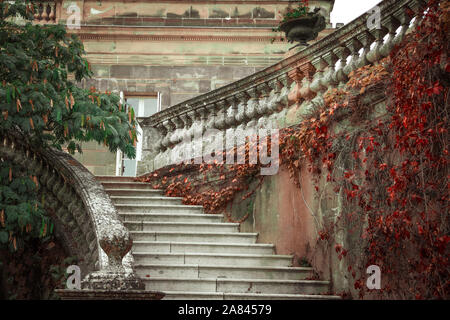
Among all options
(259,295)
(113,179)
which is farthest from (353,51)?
(113,179)

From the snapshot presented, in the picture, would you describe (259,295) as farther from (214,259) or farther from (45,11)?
(45,11)

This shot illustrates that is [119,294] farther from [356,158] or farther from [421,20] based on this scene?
[421,20]

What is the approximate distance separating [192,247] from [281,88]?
2.54 meters

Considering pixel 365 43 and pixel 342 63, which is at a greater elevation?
pixel 365 43

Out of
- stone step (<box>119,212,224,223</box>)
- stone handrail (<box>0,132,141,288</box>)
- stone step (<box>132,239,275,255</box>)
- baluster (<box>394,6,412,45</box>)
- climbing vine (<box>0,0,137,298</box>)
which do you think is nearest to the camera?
stone handrail (<box>0,132,141,288</box>)

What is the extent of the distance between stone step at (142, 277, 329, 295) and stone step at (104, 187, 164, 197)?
291 cm

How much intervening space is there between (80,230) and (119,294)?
8.26ft

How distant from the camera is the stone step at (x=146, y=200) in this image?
8467 millimetres

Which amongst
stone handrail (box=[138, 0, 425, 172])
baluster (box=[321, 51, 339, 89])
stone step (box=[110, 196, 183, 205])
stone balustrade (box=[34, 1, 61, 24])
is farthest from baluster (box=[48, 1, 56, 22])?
baluster (box=[321, 51, 339, 89])

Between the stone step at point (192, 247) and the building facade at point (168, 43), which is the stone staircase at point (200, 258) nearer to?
the stone step at point (192, 247)

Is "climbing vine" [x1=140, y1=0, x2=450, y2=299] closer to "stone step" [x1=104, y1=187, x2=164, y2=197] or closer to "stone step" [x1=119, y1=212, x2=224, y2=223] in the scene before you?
"stone step" [x1=119, y1=212, x2=224, y2=223]

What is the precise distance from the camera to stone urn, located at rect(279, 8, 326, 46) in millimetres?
8516

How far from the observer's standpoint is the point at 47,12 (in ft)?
44.4

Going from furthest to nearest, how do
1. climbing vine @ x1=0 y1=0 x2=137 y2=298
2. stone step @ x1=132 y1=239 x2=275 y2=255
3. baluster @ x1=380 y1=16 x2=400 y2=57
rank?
1. stone step @ x1=132 y1=239 x2=275 y2=255
2. climbing vine @ x1=0 y1=0 x2=137 y2=298
3. baluster @ x1=380 y1=16 x2=400 y2=57
